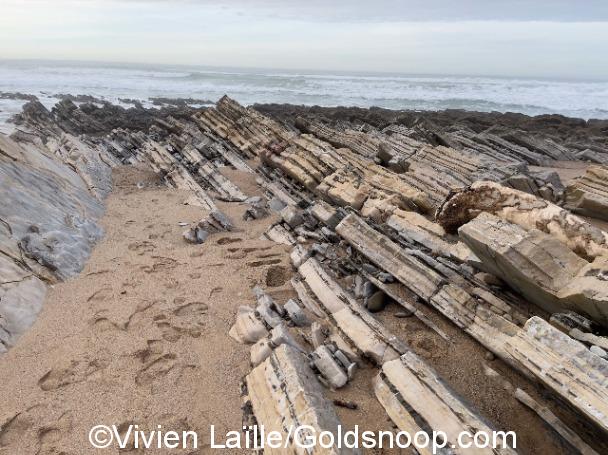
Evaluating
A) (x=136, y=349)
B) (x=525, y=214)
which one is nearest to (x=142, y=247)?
(x=136, y=349)

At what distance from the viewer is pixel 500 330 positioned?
157 inches

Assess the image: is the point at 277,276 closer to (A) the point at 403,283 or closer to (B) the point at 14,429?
(A) the point at 403,283

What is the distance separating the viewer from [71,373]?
4.17 meters

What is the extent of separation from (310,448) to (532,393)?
2036 millimetres

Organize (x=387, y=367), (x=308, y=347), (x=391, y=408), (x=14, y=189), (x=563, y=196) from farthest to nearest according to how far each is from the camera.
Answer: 1. (x=563, y=196)
2. (x=14, y=189)
3. (x=308, y=347)
4. (x=387, y=367)
5. (x=391, y=408)

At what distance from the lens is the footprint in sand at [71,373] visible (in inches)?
159

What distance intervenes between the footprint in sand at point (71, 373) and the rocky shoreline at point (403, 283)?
34.4 inches

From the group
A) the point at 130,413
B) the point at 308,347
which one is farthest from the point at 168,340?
the point at 308,347

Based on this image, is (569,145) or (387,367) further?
(569,145)

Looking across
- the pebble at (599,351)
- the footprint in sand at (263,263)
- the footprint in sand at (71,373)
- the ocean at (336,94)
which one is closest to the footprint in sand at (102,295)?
the footprint in sand at (71,373)

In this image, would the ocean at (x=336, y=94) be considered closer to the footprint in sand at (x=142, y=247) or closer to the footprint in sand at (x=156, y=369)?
the footprint in sand at (x=142, y=247)

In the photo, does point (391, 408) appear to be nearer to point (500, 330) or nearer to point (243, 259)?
point (500, 330)

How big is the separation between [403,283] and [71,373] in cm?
367

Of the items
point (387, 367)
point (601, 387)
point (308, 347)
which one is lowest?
point (308, 347)
